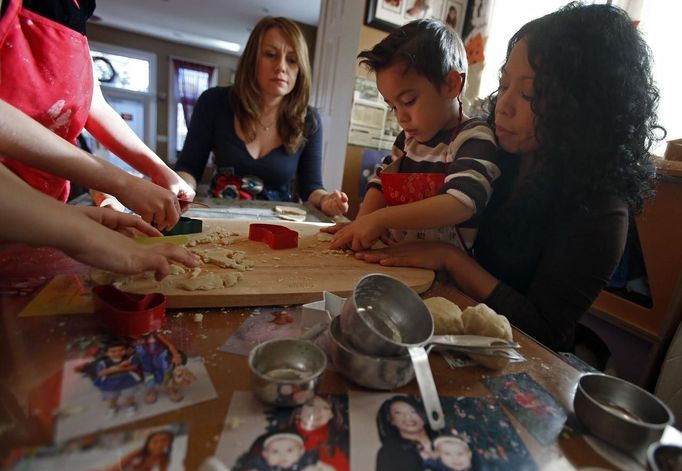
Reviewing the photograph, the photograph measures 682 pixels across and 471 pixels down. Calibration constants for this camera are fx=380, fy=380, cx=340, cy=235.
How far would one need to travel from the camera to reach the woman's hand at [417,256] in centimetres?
84

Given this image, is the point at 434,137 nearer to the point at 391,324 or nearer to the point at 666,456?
the point at 391,324

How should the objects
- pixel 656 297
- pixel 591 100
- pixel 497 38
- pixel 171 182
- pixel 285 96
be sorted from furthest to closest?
pixel 497 38 < pixel 285 96 < pixel 656 297 < pixel 171 182 < pixel 591 100

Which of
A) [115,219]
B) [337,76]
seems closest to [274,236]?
[115,219]

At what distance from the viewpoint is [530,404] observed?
1.49ft

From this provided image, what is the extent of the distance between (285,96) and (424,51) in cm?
96

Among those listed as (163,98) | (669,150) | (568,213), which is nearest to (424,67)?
(568,213)

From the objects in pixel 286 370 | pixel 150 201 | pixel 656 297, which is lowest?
pixel 656 297

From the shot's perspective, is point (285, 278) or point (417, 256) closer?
point (285, 278)

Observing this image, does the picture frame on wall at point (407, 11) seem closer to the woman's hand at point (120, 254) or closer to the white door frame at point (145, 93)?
the woman's hand at point (120, 254)

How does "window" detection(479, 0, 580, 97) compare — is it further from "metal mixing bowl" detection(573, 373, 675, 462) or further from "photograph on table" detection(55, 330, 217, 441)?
"photograph on table" detection(55, 330, 217, 441)

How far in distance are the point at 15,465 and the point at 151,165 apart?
85 cm

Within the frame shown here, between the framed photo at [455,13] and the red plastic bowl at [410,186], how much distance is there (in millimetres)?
1841

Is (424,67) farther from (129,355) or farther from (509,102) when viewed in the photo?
(129,355)

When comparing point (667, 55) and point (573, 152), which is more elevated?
point (667, 55)
